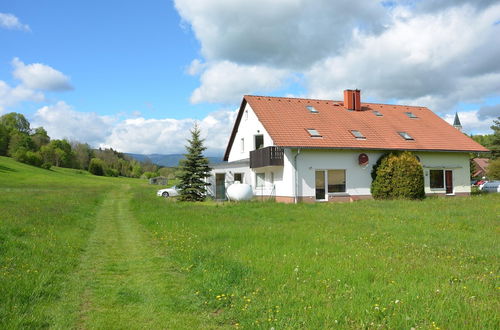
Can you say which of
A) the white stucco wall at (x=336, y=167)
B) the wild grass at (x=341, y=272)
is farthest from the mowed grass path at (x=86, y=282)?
the white stucco wall at (x=336, y=167)

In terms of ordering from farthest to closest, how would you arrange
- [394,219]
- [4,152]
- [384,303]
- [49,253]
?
[4,152] < [394,219] < [49,253] < [384,303]

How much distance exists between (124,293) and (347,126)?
75.2ft

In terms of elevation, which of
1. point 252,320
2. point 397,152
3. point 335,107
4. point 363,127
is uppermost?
point 335,107

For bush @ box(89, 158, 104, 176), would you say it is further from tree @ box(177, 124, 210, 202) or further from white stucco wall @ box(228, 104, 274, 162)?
tree @ box(177, 124, 210, 202)

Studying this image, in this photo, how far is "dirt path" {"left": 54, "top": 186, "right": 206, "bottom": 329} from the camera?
201 inches

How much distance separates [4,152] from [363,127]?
8928 cm

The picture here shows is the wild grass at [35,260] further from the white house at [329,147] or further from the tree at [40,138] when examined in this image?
the tree at [40,138]

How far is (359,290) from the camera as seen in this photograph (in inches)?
233

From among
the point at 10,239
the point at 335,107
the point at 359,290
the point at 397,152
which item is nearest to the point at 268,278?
the point at 359,290

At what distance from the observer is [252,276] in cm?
675

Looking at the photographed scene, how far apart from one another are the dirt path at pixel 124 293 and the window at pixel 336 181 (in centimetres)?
1608

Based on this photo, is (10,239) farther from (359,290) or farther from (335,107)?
(335,107)

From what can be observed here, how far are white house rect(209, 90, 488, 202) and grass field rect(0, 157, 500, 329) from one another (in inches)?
434

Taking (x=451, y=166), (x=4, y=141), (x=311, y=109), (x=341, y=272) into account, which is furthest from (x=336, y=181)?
(x=4, y=141)
